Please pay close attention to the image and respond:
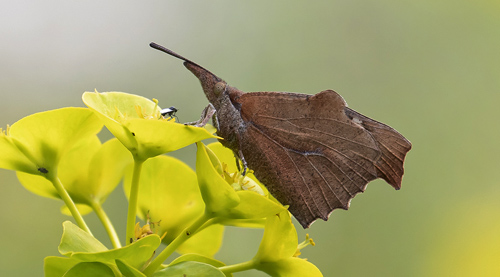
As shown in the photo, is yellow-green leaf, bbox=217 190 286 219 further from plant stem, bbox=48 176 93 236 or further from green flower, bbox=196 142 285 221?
plant stem, bbox=48 176 93 236

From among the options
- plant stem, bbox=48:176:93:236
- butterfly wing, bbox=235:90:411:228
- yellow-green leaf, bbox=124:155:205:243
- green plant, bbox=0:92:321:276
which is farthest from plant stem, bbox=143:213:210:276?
butterfly wing, bbox=235:90:411:228

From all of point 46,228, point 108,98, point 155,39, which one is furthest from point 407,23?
point 108,98

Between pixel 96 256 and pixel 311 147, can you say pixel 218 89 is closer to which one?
pixel 311 147

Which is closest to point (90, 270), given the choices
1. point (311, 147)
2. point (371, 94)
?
point (311, 147)

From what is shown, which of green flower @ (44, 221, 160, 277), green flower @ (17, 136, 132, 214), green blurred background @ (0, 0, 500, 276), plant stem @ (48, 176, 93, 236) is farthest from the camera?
green blurred background @ (0, 0, 500, 276)

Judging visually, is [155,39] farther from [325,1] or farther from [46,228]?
[46,228]
